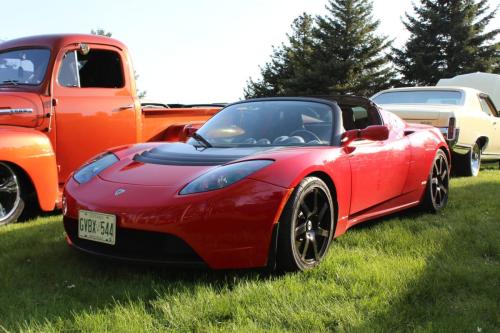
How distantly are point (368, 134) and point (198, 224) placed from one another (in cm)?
163

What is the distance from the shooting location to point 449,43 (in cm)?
3722

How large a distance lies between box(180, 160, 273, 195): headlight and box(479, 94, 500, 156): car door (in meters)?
6.93

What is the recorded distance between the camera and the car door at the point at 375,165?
404cm

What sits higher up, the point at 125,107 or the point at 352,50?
the point at 352,50

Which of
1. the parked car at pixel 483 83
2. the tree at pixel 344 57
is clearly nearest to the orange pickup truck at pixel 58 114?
the parked car at pixel 483 83

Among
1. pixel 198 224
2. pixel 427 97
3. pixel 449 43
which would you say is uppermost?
pixel 449 43

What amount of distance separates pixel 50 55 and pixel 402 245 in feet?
12.9

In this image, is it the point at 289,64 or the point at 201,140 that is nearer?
the point at 201,140

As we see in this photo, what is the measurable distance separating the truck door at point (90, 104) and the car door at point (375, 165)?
264 cm

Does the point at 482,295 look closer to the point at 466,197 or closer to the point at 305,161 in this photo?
the point at 305,161

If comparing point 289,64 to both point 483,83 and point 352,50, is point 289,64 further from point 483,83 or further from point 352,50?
point 483,83

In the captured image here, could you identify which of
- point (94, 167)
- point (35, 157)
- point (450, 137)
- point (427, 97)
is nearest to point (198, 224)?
point (94, 167)

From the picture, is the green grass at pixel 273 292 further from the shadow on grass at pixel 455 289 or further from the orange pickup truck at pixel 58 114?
the orange pickup truck at pixel 58 114

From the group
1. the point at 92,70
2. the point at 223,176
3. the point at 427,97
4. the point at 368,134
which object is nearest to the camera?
the point at 223,176
